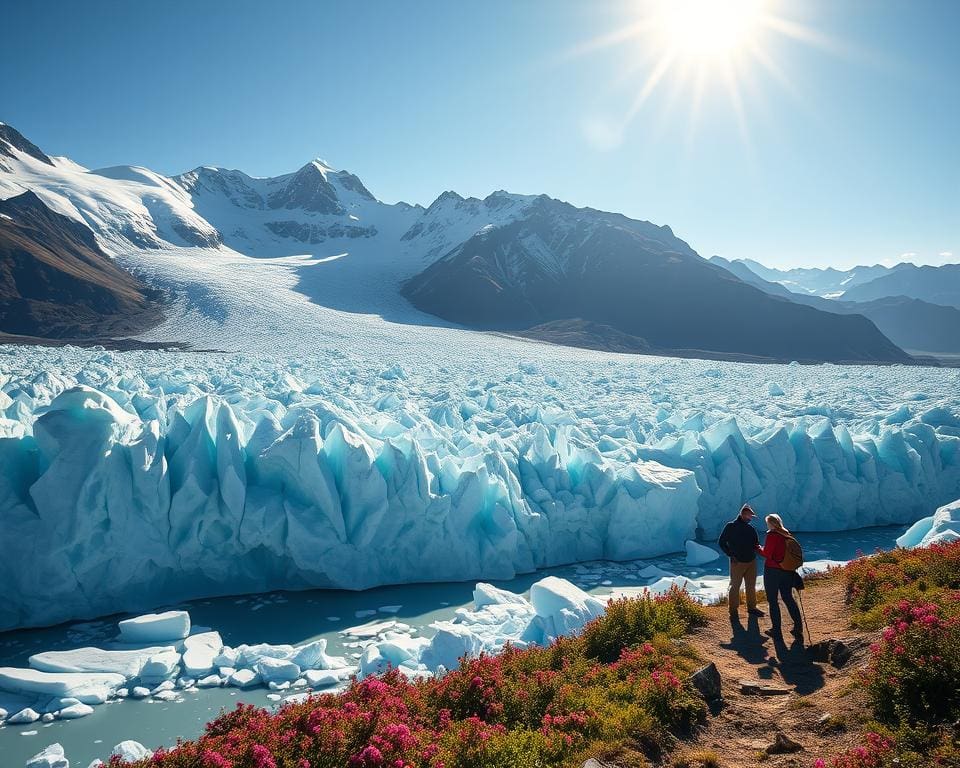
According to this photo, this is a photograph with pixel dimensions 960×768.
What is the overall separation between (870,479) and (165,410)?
1650 centimetres

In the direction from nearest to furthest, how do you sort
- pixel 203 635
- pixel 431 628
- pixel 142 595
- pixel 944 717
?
pixel 944 717 → pixel 203 635 → pixel 431 628 → pixel 142 595

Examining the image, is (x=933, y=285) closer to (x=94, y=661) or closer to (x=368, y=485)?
(x=368, y=485)

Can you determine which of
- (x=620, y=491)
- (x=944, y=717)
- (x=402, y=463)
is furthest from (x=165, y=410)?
(x=944, y=717)

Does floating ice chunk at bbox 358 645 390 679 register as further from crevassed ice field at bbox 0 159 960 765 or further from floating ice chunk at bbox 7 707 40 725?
floating ice chunk at bbox 7 707 40 725

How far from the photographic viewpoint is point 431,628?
28.8 ft

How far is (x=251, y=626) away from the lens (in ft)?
29.3

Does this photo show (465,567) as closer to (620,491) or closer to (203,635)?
(620,491)

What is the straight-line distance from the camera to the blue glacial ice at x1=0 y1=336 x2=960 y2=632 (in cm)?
918

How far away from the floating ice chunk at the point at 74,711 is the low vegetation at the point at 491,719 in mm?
3077

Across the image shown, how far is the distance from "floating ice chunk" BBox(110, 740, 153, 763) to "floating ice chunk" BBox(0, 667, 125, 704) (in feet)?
4.54

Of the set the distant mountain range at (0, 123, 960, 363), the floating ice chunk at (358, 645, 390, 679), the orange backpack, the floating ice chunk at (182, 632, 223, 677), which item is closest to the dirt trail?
the orange backpack

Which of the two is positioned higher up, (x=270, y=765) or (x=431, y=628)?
(x=270, y=765)

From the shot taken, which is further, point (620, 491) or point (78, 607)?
point (620, 491)

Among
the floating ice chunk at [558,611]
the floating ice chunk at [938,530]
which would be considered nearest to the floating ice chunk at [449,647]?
the floating ice chunk at [558,611]
